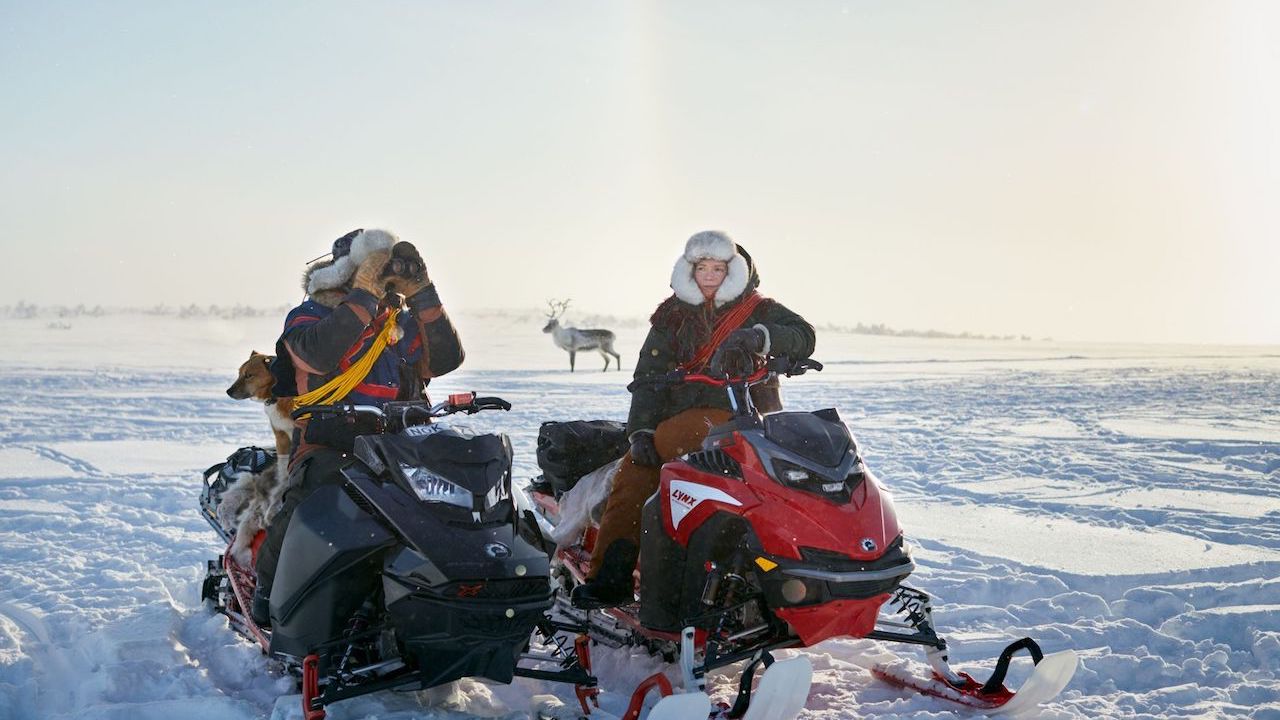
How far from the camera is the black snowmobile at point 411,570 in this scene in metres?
3.18

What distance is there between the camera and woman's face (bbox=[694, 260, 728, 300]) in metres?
4.65

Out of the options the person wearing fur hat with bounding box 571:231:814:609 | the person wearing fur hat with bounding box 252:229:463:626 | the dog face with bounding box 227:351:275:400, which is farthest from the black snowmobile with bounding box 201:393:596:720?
the dog face with bounding box 227:351:275:400

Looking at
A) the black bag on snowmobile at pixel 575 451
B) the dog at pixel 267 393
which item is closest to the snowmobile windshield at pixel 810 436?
the black bag on snowmobile at pixel 575 451

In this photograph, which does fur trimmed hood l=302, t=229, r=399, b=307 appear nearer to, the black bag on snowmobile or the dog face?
the dog face

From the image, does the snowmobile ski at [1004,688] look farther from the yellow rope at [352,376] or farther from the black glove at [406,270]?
the black glove at [406,270]

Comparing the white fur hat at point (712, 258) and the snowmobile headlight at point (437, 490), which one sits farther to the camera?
the white fur hat at point (712, 258)

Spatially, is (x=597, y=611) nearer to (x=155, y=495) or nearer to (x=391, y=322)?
(x=391, y=322)

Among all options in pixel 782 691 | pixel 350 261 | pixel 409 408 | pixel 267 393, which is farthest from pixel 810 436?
pixel 267 393

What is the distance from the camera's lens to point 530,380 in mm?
21578

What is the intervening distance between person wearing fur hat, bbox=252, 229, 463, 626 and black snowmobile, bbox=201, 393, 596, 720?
0.24 m

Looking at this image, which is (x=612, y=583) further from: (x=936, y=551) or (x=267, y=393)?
(x=936, y=551)

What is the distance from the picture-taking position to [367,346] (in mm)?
4070

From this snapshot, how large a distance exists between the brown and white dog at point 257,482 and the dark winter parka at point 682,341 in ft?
4.94

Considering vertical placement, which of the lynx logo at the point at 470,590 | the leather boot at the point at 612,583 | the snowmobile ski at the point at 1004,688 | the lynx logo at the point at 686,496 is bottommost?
the snowmobile ski at the point at 1004,688
